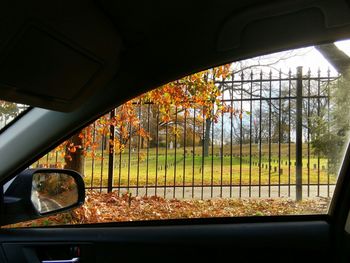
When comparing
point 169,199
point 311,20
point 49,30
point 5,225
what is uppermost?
point 311,20

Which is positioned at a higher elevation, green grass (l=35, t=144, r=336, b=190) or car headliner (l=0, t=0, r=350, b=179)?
car headliner (l=0, t=0, r=350, b=179)

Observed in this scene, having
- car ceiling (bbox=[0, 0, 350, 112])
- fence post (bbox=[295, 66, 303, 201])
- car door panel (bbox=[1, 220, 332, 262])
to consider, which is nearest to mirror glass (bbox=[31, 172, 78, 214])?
car door panel (bbox=[1, 220, 332, 262])

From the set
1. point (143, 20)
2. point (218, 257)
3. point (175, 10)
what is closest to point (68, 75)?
point (143, 20)

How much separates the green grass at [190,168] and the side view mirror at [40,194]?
4290 mm

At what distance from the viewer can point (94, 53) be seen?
5.27 ft

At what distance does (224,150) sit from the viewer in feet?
22.8

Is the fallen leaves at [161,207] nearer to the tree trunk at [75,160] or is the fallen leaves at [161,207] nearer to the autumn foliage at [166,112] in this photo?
the tree trunk at [75,160]

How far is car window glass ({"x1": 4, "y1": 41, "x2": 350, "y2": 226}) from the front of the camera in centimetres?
546

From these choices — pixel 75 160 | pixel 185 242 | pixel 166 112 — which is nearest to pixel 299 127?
pixel 166 112

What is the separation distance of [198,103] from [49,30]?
4615mm

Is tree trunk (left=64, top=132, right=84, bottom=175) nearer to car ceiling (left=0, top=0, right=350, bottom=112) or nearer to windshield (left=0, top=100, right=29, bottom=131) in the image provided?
windshield (left=0, top=100, right=29, bottom=131)

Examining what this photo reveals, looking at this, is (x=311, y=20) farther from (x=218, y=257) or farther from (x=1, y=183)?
(x=1, y=183)

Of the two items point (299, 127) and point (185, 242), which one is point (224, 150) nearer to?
point (299, 127)

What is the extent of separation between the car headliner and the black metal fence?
3953 mm
